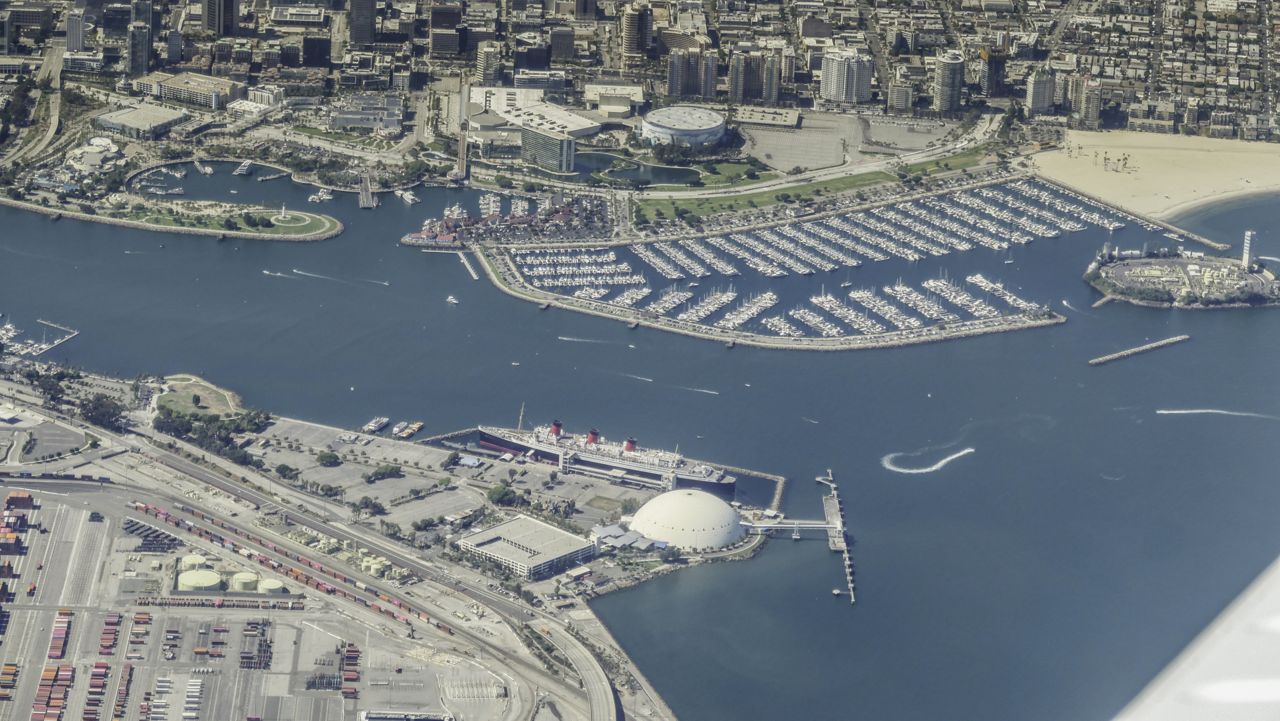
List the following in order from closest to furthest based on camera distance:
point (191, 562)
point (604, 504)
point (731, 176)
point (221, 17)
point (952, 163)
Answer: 1. point (191, 562)
2. point (604, 504)
3. point (731, 176)
4. point (952, 163)
5. point (221, 17)

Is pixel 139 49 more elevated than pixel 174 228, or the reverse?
pixel 139 49

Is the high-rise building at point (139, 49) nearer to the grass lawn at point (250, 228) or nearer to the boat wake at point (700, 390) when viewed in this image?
the grass lawn at point (250, 228)

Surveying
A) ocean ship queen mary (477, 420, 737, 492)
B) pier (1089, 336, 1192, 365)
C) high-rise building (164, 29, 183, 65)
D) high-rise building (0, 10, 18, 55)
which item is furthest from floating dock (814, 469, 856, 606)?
high-rise building (0, 10, 18, 55)

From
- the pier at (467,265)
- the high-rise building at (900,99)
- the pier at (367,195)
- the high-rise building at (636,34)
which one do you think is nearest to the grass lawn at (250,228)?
the pier at (367,195)

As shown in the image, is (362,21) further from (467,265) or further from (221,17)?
(467,265)

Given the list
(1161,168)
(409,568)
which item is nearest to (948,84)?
(1161,168)

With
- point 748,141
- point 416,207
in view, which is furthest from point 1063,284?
point 416,207
